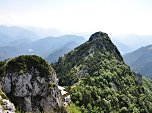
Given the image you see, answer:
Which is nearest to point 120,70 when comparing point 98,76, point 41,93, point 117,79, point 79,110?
point 117,79

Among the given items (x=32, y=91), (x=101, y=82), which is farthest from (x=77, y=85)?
(x=32, y=91)

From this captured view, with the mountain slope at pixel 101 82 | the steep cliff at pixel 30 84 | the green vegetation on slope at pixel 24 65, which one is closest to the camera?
the steep cliff at pixel 30 84

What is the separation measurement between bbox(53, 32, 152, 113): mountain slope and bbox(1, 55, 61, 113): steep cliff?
22591mm

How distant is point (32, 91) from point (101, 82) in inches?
2184

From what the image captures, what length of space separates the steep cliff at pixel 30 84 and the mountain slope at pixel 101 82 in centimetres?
2259

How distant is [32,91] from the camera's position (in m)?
81.1

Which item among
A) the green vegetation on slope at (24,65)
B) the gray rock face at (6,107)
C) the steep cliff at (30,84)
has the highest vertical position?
the green vegetation on slope at (24,65)

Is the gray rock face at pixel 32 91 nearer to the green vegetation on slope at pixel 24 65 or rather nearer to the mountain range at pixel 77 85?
the mountain range at pixel 77 85

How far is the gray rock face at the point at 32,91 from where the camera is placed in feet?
259

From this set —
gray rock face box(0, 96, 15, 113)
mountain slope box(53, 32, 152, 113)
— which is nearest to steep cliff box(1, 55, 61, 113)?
gray rock face box(0, 96, 15, 113)

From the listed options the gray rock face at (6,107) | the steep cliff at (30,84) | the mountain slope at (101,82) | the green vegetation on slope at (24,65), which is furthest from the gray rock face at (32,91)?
the mountain slope at (101,82)

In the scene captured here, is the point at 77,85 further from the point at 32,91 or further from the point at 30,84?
the point at 30,84

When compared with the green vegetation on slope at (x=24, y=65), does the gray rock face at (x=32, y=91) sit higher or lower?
lower

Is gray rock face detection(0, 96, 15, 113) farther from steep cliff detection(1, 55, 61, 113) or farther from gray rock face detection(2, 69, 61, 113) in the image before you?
gray rock face detection(2, 69, 61, 113)
